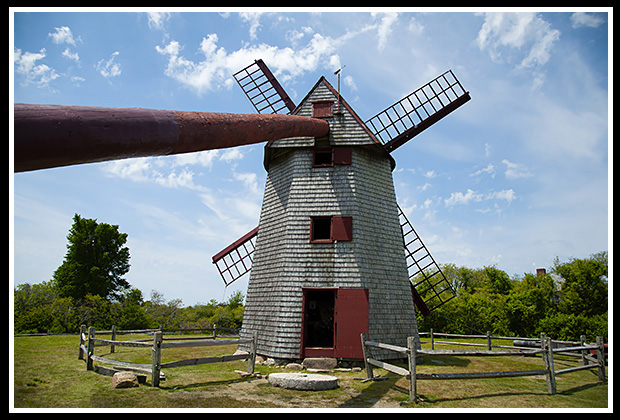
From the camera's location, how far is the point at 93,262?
108 feet

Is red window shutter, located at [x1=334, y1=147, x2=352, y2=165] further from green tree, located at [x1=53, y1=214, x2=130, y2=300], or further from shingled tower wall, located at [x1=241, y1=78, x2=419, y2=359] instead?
green tree, located at [x1=53, y1=214, x2=130, y2=300]

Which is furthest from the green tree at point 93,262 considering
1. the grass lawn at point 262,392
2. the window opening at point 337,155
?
the window opening at point 337,155

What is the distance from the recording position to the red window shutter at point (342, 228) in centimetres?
1170

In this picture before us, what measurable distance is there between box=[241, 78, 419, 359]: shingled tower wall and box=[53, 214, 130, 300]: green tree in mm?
24930

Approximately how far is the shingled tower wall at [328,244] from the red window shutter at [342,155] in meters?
0.03

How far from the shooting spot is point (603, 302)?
63.8 ft

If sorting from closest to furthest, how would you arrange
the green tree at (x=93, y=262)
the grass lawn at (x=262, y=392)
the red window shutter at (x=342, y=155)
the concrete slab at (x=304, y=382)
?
the grass lawn at (x=262, y=392) → the concrete slab at (x=304, y=382) → the red window shutter at (x=342, y=155) → the green tree at (x=93, y=262)

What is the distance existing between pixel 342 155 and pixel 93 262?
2863 cm

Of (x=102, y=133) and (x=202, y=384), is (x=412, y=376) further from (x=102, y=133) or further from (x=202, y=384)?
(x=102, y=133)

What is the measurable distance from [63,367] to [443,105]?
544 inches

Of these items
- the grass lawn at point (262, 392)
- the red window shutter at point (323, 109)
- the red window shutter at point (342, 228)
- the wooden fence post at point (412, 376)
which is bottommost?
the grass lawn at point (262, 392)

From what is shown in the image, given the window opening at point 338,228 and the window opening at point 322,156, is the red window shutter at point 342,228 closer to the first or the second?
the window opening at point 338,228

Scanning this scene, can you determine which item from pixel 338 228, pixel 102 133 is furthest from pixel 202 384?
pixel 102 133

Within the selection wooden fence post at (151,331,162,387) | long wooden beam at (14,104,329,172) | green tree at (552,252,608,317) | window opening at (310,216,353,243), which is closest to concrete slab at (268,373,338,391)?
wooden fence post at (151,331,162,387)
